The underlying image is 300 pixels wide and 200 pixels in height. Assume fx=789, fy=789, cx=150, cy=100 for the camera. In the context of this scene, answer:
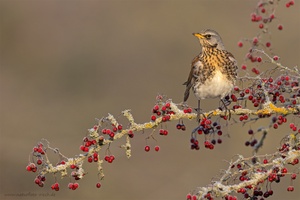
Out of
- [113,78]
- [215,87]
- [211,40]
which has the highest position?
[113,78]

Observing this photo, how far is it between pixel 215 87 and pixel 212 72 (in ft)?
0.77

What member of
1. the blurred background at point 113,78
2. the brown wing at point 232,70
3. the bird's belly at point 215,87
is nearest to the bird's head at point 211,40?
the brown wing at point 232,70

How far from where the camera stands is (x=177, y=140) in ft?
51.5

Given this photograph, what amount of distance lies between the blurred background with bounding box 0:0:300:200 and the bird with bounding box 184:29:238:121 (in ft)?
19.1

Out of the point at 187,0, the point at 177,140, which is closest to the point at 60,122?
the point at 177,140

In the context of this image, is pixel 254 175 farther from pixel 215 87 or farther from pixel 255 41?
pixel 215 87

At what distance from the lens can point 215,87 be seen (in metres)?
7.00

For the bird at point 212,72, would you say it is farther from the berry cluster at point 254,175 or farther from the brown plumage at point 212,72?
the berry cluster at point 254,175

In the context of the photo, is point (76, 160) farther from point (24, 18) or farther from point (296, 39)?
point (24, 18)

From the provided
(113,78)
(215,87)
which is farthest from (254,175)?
(113,78)

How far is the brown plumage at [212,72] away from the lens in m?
7.02

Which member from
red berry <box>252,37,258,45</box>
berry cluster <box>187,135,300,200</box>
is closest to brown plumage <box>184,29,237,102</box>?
red berry <box>252,37,258,45</box>

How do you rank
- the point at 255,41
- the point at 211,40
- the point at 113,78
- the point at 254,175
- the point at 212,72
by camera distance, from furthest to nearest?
1. the point at 113,78
2. the point at 211,40
3. the point at 212,72
4. the point at 255,41
5. the point at 254,175

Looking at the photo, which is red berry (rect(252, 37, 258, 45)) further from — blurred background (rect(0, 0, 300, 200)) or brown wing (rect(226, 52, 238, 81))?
blurred background (rect(0, 0, 300, 200))
